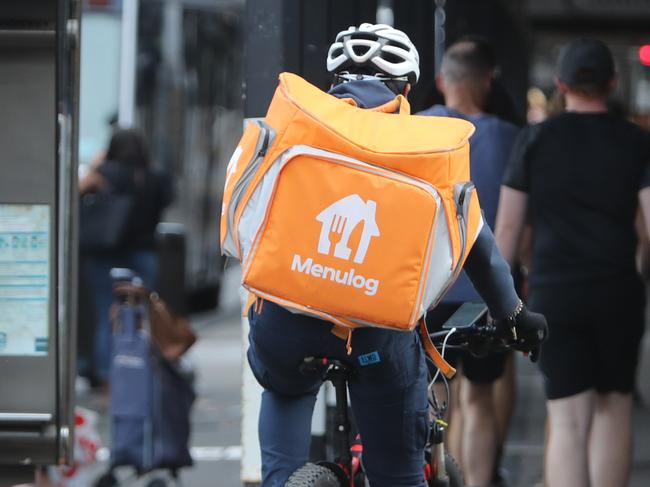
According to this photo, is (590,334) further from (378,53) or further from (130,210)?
(130,210)

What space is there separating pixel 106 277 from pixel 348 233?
23.9 ft

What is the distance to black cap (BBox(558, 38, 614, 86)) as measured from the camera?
5.79 m

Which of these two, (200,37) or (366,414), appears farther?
(200,37)

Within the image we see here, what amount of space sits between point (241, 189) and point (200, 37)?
12638mm

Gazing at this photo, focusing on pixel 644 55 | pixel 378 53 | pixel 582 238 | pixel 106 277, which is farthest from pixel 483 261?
pixel 644 55

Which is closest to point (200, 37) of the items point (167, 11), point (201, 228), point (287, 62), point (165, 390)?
point (167, 11)

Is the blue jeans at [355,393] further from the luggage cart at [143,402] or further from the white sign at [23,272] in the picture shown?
the luggage cart at [143,402]

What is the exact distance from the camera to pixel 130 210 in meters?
10.9

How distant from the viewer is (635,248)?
586 centimetres

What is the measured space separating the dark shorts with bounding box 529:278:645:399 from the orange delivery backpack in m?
1.90

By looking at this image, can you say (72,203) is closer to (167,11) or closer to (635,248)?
(635,248)

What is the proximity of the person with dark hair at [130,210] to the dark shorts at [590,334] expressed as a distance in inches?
215

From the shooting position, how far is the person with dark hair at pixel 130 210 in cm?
1084

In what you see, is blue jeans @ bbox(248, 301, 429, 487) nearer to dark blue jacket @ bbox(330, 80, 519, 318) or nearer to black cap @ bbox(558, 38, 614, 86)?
dark blue jacket @ bbox(330, 80, 519, 318)
